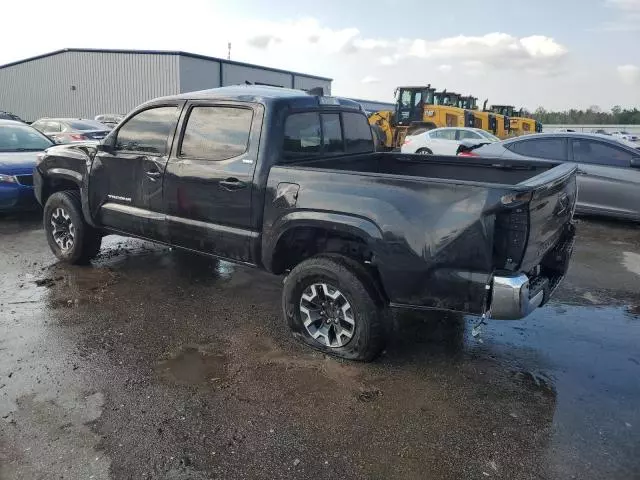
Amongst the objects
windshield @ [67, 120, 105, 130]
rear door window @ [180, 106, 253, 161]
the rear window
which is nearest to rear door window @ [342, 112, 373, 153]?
the rear window

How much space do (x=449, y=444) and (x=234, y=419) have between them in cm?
127

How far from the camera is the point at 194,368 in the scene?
375 centimetres

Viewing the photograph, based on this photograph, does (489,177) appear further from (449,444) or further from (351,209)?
(449,444)

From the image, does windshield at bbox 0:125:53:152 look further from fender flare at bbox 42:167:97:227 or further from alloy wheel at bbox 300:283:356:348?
alloy wheel at bbox 300:283:356:348

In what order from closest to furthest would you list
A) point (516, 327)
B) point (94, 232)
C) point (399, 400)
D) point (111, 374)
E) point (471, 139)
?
point (399, 400)
point (111, 374)
point (516, 327)
point (94, 232)
point (471, 139)

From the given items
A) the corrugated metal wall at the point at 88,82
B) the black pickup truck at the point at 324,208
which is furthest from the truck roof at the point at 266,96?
the corrugated metal wall at the point at 88,82

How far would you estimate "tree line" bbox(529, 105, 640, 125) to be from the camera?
58656 millimetres

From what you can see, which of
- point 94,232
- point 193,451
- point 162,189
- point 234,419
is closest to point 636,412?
point 234,419

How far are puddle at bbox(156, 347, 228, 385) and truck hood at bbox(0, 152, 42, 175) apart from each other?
5.42 m

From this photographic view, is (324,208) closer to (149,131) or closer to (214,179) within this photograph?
(214,179)

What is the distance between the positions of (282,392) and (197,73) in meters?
32.5

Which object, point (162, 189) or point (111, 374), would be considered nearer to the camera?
point (111, 374)

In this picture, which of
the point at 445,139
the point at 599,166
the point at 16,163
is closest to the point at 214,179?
the point at 16,163

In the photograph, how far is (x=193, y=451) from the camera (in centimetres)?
283
